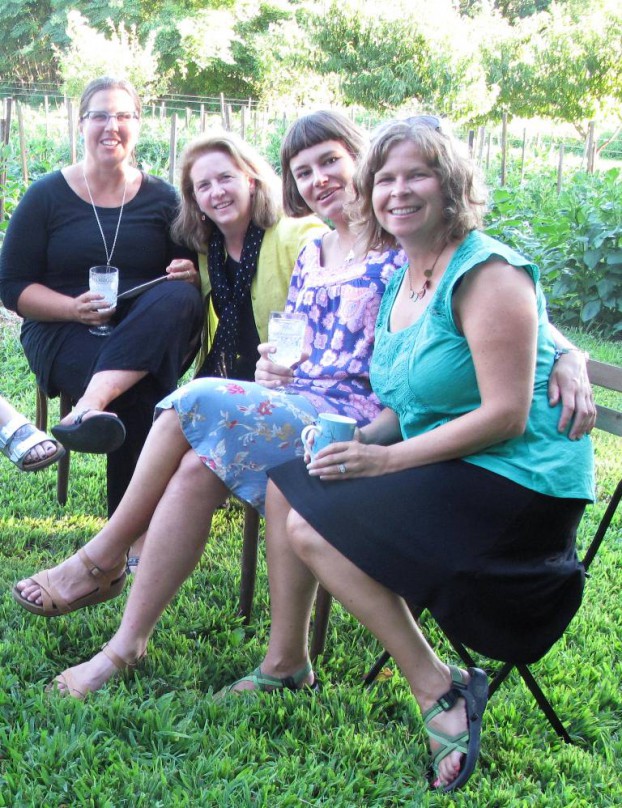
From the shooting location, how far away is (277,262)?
2945 mm

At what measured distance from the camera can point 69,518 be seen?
344cm

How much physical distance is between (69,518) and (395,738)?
182cm

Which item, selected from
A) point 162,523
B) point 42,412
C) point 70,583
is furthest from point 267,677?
point 42,412

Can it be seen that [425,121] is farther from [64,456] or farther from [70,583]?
[64,456]

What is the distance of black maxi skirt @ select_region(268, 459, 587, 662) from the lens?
1.87 m

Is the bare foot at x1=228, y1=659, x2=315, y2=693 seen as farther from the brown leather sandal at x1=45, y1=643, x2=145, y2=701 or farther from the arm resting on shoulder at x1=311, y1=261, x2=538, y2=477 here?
the arm resting on shoulder at x1=311, y1=261, x2=538, y2=477

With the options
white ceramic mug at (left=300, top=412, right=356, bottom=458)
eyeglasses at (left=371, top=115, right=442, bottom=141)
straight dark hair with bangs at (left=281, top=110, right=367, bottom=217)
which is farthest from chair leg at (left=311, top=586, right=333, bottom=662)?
straight dark hair with bangs at (left=281, top=110, right=367, bottom=217)

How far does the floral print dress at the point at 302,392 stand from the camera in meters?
2.28

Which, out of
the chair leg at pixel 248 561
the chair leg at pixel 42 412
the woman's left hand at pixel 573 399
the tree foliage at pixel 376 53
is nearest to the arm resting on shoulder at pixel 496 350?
the woman's left hand at pixel 573 399

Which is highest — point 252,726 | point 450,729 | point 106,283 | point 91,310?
point 106,283

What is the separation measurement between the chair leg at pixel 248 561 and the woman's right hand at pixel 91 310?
3.15ft

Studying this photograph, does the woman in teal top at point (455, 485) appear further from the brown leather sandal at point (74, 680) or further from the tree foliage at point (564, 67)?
the tree foliage at point (564, 67)

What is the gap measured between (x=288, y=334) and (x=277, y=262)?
0.68m

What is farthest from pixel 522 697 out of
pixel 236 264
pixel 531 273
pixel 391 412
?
pixel 236 264
